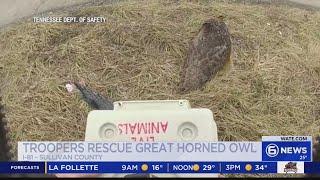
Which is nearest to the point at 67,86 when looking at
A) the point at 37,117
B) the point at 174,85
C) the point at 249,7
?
the point at 37,117

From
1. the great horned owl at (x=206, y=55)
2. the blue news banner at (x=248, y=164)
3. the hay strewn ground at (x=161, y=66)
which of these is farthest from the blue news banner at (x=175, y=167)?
the great horned owl at (x=206, y=55)

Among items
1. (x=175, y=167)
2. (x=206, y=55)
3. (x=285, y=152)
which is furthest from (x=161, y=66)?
(x=285, y=152)

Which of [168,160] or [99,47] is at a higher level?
[99,47]

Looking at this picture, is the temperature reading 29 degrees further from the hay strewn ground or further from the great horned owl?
the great horned owl

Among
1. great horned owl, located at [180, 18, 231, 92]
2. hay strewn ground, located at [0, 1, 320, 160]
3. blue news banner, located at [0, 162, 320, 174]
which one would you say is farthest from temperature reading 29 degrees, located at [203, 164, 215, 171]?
great horned owl, located at [180, 18, 231, 92]

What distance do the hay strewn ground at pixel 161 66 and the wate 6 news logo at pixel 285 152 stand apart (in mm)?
88

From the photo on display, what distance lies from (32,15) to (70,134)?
0.74m

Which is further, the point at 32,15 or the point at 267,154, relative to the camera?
the point at 32,15

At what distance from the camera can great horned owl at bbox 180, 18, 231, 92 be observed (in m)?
4.14

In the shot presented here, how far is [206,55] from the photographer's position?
4.22 meters

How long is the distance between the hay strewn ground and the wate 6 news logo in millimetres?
88

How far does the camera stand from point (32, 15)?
4.25 m

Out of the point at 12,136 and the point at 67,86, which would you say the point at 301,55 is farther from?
the point at 12,136

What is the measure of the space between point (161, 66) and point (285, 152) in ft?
2.76
